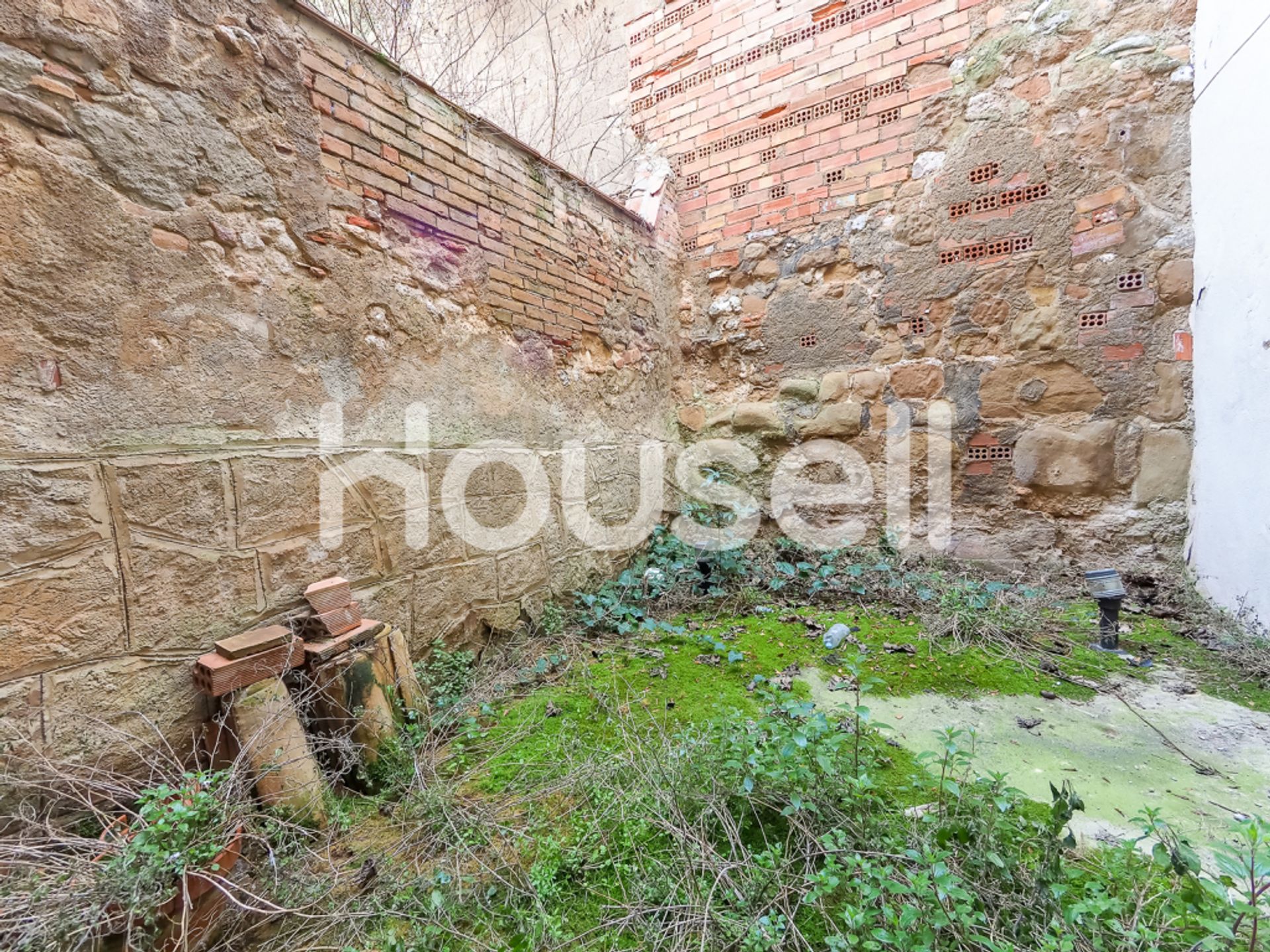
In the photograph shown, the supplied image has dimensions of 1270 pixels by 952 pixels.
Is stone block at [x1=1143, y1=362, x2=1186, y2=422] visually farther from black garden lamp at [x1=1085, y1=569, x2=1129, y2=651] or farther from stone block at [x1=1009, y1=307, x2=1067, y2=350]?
black garden lamp at [x1=1085, y1=569, x2=1129, y2=651]

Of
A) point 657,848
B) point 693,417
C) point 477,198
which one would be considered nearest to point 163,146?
point 477,198

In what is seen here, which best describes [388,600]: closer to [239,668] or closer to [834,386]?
[239,668]

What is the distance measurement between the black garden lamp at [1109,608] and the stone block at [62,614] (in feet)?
12.2

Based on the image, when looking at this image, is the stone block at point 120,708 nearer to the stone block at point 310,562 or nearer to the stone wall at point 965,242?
the stone block at point 310,562

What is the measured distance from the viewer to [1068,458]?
10.5 feet

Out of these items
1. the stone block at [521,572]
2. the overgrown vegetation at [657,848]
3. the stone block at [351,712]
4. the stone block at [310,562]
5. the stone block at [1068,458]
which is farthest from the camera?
the stone block at [1068,458]

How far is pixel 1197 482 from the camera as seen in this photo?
2857 mm

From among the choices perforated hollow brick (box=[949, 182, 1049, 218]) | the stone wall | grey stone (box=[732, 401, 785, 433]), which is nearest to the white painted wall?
the stone wall

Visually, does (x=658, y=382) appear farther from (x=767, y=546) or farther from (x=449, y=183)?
(x=449, y=183)

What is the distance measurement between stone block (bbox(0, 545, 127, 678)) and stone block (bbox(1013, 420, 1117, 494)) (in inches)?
171

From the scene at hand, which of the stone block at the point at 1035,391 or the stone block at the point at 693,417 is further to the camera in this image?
the stone block at the point at 693,417

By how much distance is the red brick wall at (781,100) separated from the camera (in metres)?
3.49

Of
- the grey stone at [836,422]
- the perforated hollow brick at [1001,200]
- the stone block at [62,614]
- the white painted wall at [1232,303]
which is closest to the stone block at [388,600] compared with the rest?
the stone block at [62,614]

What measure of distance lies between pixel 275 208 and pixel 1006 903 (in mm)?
2809
